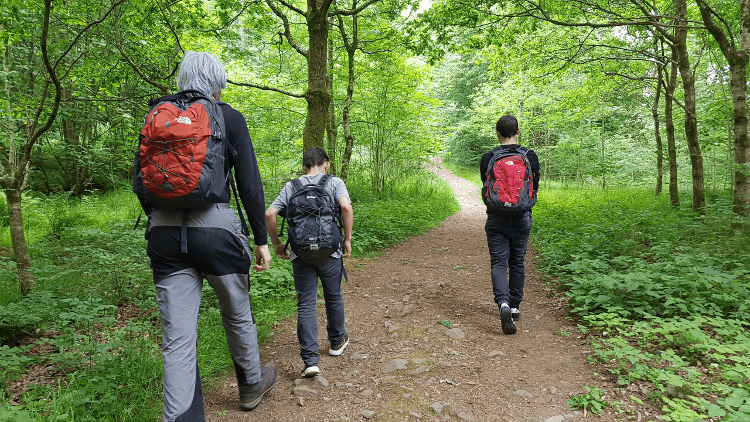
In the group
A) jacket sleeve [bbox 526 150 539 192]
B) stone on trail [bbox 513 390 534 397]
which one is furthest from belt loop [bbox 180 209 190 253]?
jacket sleeve [bbox 526 150 539 192]

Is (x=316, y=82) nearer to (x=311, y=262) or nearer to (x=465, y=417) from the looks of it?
(x=311, y=262)

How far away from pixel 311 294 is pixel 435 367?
3.96ft

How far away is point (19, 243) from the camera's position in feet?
14.8

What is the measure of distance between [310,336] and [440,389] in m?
1.10

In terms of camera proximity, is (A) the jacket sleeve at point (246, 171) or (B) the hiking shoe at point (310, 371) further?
(B) the hiking shoe at point (310, 371)

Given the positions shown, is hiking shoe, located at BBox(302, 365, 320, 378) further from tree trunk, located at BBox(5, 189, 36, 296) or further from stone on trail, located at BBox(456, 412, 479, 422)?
tree trunk, located at BBox(5, 189, 36, 296)

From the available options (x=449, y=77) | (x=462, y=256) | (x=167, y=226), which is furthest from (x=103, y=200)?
(x=449, y=77)

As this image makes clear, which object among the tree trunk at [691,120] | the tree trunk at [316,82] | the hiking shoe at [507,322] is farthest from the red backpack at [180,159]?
the tree trunk at [691,120]

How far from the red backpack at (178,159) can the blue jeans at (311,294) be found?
4.28 ft

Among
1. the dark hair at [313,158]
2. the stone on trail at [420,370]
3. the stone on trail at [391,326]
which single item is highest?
the dark hair at [313,158]

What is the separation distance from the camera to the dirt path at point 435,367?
2.60 meters

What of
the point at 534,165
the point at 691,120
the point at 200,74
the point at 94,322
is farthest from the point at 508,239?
the point at 691,120

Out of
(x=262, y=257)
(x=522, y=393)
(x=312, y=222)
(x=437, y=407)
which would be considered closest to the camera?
(x=262, y=257)

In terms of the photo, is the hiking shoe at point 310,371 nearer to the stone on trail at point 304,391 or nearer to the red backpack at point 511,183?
the stone on trail at point 304,391
